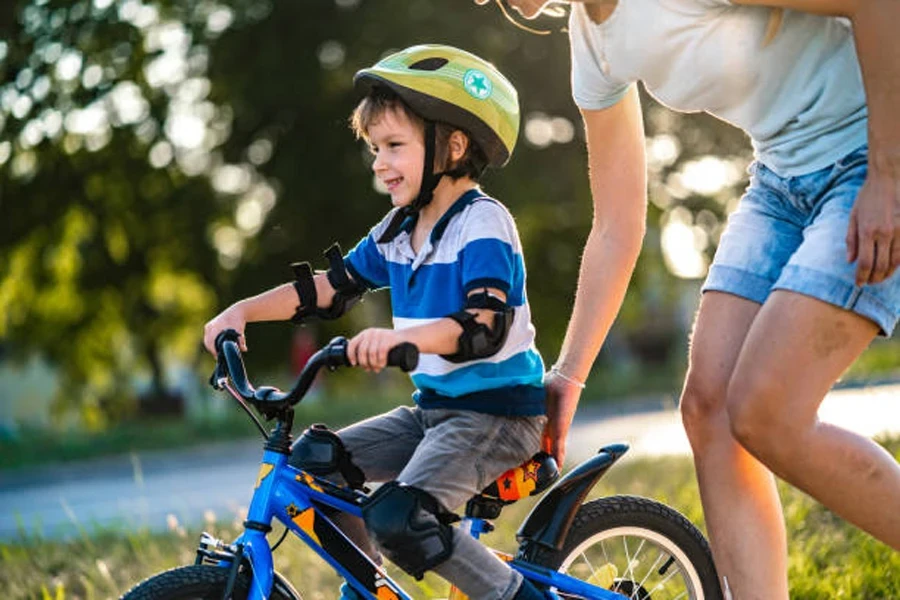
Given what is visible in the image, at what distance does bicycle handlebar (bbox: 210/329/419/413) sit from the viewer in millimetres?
2756

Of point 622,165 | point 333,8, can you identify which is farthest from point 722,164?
point 622,165

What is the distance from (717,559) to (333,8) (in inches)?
555

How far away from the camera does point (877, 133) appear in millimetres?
2791

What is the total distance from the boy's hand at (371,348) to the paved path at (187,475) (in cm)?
648

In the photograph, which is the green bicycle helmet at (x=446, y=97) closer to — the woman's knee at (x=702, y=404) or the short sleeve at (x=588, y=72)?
the short sleeve at (x=588, y=72)

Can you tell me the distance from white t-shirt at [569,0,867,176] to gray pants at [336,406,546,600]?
83 centimetres

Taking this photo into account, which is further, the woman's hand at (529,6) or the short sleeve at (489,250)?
the woman's hand at (529,6)

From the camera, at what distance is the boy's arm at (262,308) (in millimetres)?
3256

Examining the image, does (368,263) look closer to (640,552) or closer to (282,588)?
(282,588)

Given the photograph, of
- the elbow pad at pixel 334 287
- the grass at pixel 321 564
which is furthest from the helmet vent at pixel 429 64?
the grass at pixel 321 564

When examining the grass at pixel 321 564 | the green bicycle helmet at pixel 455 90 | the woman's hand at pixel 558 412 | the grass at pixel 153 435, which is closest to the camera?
the green bicycle helmet at pixel 455 90

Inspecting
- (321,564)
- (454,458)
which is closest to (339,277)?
(454,458)

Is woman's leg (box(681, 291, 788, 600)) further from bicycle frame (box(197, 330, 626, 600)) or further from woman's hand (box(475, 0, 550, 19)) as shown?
woman's hand (box(475, 0, 550, 19))

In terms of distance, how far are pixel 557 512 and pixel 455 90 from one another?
995 mm
